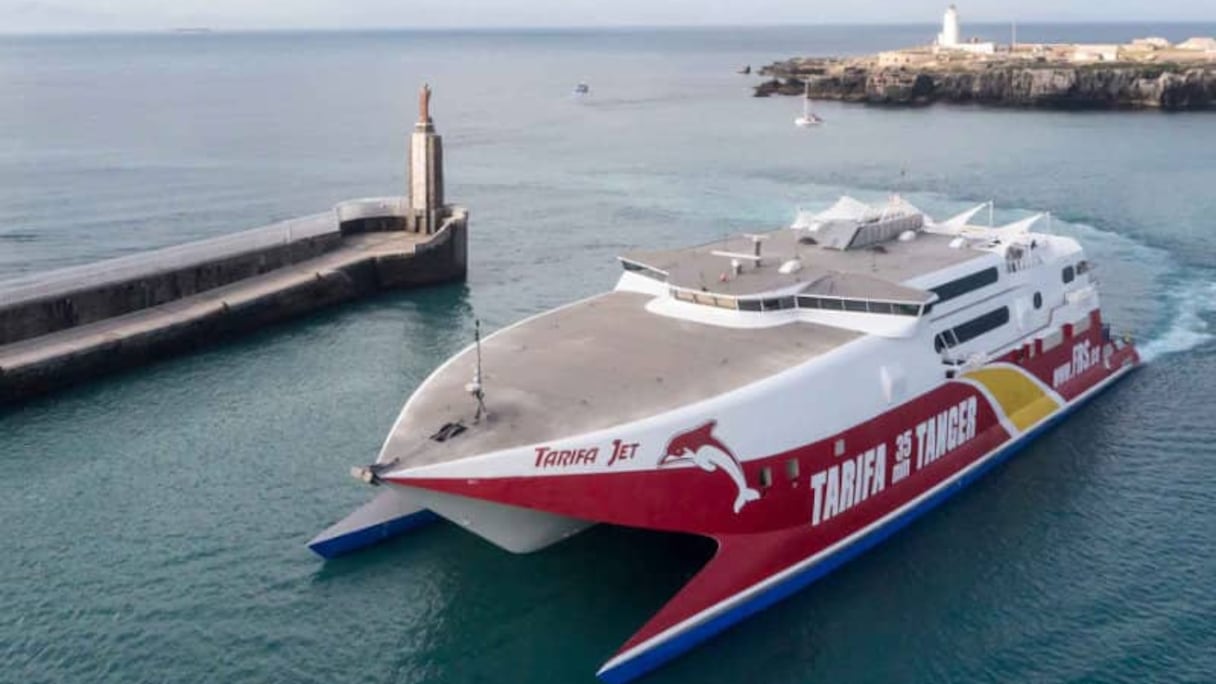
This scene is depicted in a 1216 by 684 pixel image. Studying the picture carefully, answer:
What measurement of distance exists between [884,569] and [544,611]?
26.8 feet

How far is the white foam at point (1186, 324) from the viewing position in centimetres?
3997

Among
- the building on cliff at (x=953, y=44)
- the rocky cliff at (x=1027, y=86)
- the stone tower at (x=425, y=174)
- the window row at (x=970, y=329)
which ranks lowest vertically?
the window row at (x=970, y=329)

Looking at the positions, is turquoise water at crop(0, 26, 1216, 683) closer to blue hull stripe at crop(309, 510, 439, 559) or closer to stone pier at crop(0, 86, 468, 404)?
blue hull stripe at crop(309, 510, 439, 559)

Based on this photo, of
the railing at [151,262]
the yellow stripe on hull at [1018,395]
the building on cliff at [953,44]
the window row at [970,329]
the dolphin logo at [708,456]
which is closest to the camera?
the dolphin logo at [708,456]

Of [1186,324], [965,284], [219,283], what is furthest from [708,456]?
[219,283]

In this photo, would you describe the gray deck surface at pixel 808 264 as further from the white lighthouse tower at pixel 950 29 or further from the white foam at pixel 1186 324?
the white lighthouse tower at pixel 950 29

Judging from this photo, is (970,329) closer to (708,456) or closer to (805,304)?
(805,304)

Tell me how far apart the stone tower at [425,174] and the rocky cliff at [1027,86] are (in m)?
101

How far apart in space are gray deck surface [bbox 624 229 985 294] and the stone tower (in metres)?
23.5

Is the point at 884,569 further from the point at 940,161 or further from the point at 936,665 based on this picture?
the point at 940,161

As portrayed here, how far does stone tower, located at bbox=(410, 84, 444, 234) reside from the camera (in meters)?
53.1

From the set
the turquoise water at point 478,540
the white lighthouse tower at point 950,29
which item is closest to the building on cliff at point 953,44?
the white lighthouse tower at point 950,29

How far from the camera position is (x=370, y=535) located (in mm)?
25125

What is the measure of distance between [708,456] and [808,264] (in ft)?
37.3
